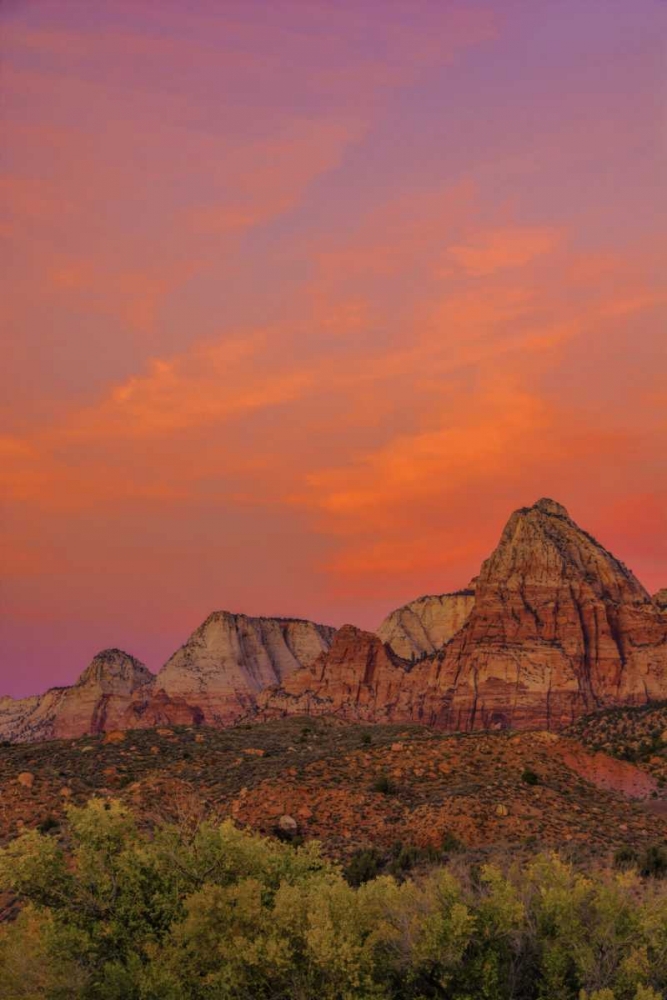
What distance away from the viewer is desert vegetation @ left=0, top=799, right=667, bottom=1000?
20.0 metres

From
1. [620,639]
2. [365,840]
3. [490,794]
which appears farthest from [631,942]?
[620,639]

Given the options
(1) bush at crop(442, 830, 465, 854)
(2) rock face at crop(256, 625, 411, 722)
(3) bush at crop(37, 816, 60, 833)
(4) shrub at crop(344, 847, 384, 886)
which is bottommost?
(4) shrub at crop(344, 847, 384, 886)

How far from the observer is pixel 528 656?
542 feet

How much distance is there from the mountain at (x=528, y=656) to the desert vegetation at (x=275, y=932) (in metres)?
134

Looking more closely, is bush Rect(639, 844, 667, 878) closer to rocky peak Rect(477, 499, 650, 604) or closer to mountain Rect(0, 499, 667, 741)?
mountain Rect(0, 499, 667, 741)

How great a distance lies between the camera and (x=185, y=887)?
2328 cm

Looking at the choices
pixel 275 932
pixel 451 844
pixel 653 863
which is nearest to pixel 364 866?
pixel 451 844

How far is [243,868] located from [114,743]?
166ft

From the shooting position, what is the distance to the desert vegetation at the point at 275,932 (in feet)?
65.5

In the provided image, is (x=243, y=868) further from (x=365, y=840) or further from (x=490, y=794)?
(x=490, y=794)

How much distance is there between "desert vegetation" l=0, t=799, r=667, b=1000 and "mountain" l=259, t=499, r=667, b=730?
13421 centimetres

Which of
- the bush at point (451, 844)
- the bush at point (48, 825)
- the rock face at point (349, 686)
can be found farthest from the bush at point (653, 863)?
the rock face at point (349, 686)

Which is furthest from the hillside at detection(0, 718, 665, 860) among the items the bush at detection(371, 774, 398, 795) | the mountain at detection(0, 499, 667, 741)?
the mountain at detection(0, 499, 667, 741)

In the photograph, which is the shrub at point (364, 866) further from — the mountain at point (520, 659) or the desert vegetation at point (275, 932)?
the mountain at point (520, 659)
